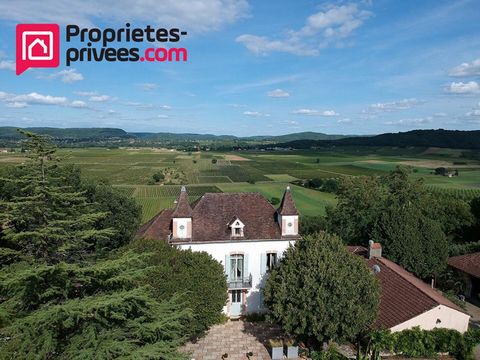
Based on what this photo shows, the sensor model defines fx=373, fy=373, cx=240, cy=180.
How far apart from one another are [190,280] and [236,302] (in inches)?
310

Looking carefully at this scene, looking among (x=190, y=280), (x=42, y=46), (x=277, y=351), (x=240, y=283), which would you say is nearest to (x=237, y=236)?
(x=240, y=283)

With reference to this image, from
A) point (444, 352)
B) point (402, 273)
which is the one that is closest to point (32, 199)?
point (444, 352)

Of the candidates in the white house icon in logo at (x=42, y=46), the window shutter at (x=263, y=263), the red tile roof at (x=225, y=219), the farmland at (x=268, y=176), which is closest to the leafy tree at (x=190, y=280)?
the red tile roof at (x=225, y=219)

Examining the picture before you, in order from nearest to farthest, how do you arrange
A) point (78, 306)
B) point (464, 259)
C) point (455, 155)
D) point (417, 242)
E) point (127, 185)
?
point (78, 306) < point (417, 242) < point (464, 259) < point (127, 185) < point (455, 155)

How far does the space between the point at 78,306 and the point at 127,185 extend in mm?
92467

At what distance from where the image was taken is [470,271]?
114 feet

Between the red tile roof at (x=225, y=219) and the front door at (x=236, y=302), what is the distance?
4.67 metres

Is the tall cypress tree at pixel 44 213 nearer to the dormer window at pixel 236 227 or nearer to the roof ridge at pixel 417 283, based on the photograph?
the dormer window at pixel 236 227

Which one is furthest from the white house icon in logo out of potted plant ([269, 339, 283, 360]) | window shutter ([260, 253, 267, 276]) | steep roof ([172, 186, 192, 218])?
potted plant ([269, 339, 283, 360])

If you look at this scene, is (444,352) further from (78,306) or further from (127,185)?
(127,185)

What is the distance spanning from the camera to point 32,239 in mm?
13031

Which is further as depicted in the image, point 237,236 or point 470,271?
point 470,271

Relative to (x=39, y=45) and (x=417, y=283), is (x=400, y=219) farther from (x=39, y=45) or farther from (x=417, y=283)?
(x=39, y=45)

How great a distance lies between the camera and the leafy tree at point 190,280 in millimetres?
23266
